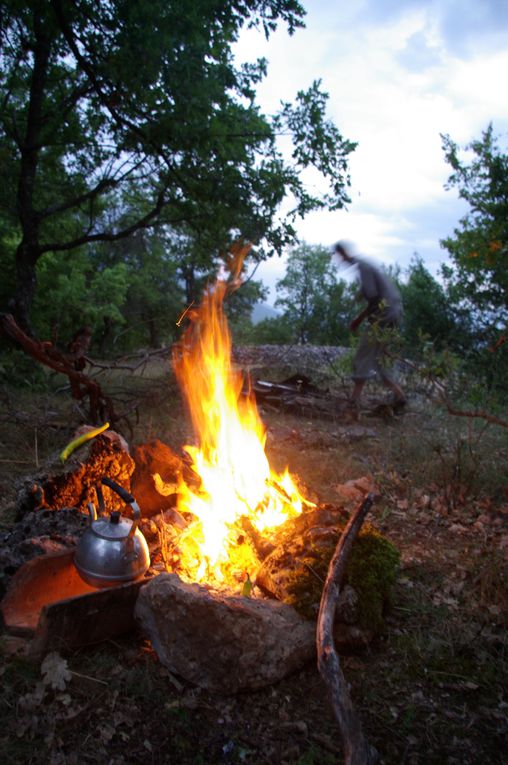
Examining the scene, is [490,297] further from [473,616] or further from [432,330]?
[473,616]

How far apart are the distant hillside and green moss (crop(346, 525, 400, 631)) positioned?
24.1 metres

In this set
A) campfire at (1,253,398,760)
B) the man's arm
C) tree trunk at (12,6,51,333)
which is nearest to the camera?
campfire at (1,253,398,760)

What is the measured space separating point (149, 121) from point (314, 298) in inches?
822

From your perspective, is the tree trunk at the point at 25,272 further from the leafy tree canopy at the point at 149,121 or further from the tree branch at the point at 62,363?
the tree branch at the point at 62,363

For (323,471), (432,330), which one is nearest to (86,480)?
(323,471)

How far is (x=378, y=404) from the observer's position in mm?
9180

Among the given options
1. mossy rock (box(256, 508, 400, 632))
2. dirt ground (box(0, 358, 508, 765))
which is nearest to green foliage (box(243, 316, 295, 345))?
dirt ground (box(0, 358, 508, 765))

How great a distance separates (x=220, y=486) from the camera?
424cm

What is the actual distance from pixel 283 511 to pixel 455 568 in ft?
4.50

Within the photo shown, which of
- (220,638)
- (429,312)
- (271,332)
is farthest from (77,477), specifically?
(271,332)

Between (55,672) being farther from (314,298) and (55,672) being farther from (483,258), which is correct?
(314,298)

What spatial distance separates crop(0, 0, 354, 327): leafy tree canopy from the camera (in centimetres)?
622

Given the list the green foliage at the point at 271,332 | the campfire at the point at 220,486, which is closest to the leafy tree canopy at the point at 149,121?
the campfire at the point at 220,486

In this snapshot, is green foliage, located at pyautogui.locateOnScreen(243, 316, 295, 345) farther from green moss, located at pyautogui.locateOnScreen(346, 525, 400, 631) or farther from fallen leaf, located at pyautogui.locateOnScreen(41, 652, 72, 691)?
fallen leaf, located at pyautogui.locateOnScreen(41, 652, 72, 691)
